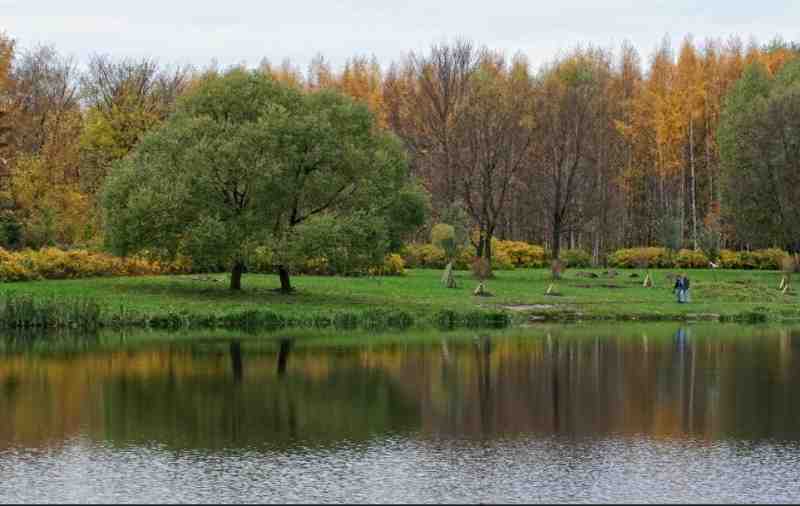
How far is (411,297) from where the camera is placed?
2136 inches

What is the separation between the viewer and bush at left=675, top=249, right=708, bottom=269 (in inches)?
3162

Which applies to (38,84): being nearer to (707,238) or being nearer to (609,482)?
(707,238)

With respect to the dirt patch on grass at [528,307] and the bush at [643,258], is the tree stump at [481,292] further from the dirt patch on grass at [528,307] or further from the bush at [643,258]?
the bush at [643,258]

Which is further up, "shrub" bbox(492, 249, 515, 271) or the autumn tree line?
the autumn tree line

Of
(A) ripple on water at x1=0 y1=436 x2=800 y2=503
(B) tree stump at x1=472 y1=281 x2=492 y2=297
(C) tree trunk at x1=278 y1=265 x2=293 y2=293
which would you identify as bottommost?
(A) ripple on water at x1=0 y1=436 x2=800 y2=503

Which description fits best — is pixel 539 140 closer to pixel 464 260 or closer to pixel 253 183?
pixel 464 260

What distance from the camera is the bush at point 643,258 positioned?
80625mm

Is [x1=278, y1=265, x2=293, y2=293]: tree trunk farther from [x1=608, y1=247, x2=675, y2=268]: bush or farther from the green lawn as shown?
[x1=608, y1=247, x2=675, y2=268]: bush

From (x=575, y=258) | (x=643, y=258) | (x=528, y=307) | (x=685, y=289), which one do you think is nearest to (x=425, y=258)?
(x=575, y=258)

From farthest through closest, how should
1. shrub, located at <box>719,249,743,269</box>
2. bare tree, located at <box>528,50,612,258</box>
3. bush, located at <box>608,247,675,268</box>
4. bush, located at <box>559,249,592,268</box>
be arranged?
bush, located at <box>559,249,592,268</box> < shrub, located at <box>719,249,743,269</box> < bush, located at <box>608,247,675,268</box> < bare tree, located at <box>528,50,612,258</box>

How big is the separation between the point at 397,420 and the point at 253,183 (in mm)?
26622

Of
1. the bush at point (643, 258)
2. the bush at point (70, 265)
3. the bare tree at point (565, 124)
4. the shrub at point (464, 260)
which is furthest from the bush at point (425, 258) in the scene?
the bush at point (70, 265)

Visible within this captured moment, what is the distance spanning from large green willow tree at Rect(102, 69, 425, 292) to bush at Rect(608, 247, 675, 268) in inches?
1256

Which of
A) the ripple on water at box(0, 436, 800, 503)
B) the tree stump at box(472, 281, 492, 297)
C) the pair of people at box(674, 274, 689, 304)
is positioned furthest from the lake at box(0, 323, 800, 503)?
the tree stump at box(472, 281, 492, 297)
